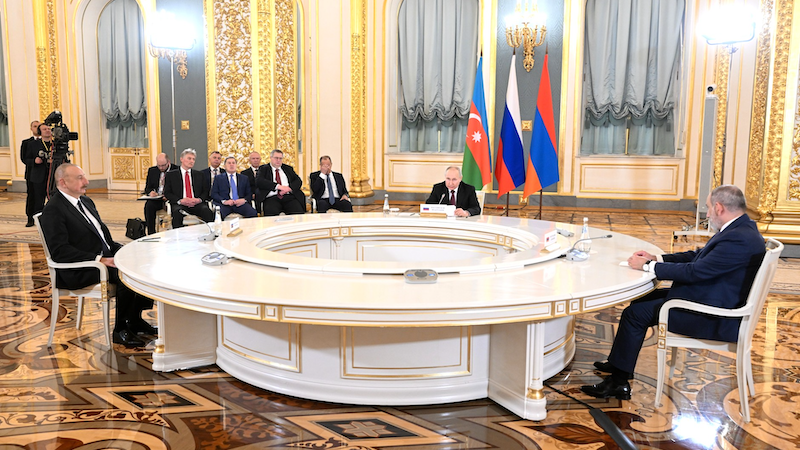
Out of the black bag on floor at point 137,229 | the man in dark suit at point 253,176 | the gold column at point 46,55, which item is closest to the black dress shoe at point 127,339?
the black bag on floor at point 137,229

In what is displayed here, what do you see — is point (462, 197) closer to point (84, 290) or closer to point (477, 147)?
point (477, 147)

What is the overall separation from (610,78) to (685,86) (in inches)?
44.5

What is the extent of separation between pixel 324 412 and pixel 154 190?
18.0 ft

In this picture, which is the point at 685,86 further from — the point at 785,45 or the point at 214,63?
the point at 214,63

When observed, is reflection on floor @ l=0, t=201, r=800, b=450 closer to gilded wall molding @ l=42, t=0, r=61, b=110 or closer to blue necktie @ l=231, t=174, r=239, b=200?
blue necktie @ l=231, t=174, r=239, b=200

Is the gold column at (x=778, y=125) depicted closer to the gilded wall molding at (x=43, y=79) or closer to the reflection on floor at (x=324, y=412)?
the reflection on floor at (x=324, y=412)

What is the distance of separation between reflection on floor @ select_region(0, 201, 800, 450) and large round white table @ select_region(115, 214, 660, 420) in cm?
9

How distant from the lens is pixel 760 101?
711cm

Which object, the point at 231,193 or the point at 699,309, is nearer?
the point at 699,309

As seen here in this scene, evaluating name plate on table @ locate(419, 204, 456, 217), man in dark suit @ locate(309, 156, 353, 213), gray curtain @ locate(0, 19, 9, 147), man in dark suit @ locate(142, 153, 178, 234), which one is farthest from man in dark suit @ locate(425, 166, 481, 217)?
gray curtain @ locate(0, 19, 9, 147)

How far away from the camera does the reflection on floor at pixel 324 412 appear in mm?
2727

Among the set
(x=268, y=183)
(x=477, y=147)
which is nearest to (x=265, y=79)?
(x=268, y=183)

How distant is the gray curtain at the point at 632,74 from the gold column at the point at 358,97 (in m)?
3.61

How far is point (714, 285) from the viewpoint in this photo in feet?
10.3
